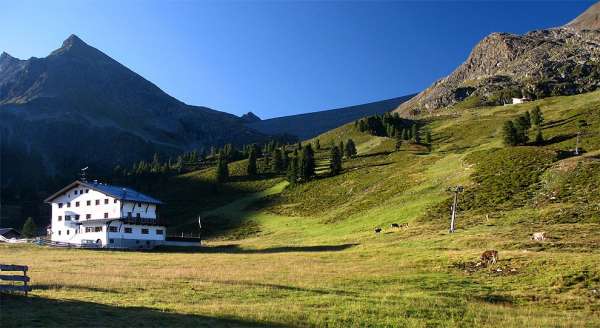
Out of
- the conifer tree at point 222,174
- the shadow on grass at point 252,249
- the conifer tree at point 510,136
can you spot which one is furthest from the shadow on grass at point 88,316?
the conifer tree at point 222,174

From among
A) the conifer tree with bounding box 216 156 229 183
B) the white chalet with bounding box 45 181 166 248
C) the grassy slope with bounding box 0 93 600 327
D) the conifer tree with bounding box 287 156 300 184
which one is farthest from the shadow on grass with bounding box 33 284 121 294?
the conifer tree with bounding box 216 156 229 183

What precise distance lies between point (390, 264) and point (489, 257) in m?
7.56

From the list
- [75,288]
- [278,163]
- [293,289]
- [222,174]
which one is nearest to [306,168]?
[278,163]

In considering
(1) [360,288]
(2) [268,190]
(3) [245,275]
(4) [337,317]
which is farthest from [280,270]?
(2) [268,190]

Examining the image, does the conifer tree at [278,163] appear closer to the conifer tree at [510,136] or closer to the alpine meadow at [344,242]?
the alpine meadow at [344,242]

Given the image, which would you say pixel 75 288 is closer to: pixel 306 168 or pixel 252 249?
pixel 252 249

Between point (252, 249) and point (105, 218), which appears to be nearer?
point (252, 249)

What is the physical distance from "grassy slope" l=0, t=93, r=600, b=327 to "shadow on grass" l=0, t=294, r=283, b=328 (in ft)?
0.55

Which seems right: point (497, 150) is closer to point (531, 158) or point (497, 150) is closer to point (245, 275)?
point (531, 158)

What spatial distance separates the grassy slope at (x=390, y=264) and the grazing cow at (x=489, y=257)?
764 millimetres

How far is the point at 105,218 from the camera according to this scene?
85.1 meters

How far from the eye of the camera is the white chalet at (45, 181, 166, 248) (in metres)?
81.3

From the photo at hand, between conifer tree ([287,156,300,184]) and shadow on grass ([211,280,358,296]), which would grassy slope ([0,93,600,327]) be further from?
conifer tree ([287,156,300,184])

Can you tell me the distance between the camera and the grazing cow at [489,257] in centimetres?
3794
